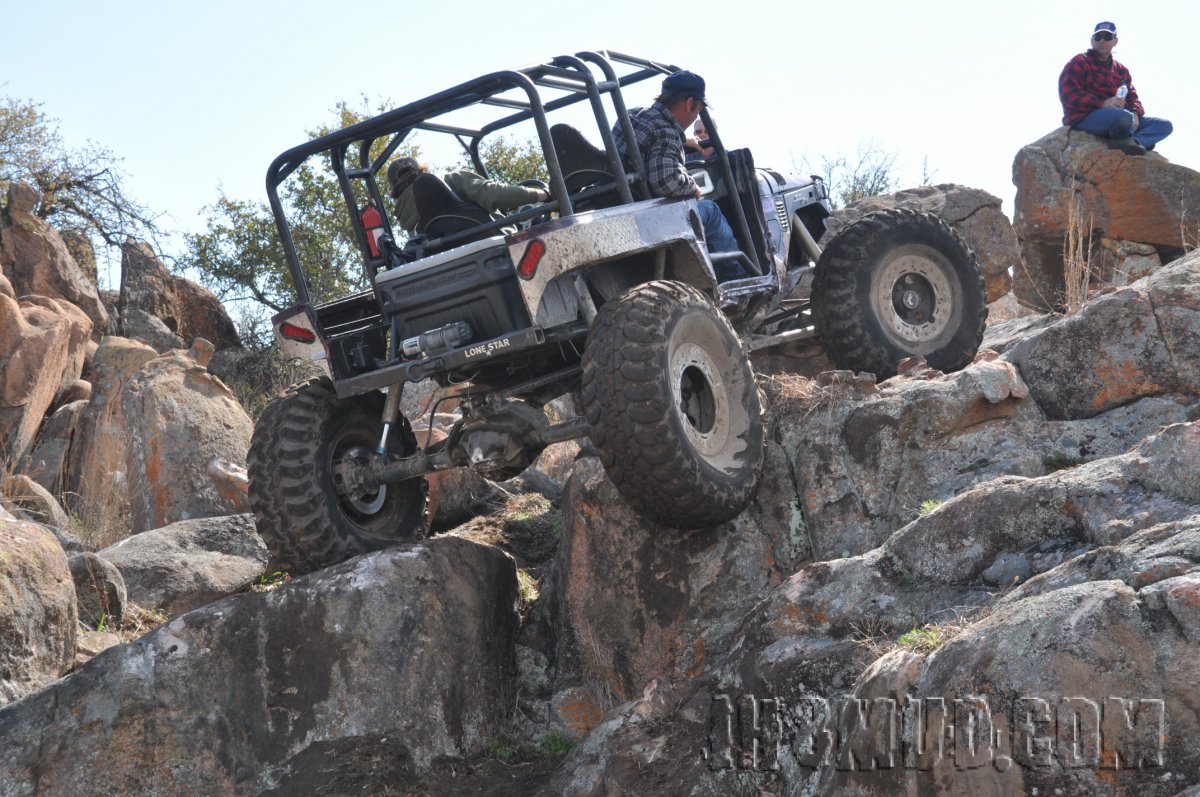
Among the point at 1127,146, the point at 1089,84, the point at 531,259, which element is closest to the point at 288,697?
the point at 531,259

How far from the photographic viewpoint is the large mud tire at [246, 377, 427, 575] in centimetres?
591

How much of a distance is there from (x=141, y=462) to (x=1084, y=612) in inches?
378

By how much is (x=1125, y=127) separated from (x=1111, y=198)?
750mm

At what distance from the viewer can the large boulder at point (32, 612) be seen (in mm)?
5559

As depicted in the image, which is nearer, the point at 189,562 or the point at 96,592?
the point at 96,592

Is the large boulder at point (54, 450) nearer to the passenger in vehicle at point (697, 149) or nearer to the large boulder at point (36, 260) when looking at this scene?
the large boulder at point (36, 260)

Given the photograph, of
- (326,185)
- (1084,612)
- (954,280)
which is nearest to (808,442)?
(954,280)

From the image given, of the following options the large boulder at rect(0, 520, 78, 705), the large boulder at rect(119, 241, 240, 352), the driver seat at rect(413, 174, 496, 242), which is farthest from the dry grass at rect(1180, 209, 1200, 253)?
the large boulder at rect(119, 241, 240, 352)

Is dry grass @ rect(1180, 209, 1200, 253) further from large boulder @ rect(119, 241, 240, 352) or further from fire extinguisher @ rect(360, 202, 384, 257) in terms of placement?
large boulder @ rect(119, 241, 240, 352)

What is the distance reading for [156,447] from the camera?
36.6ft

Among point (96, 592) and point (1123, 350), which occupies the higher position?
point (96, 592)

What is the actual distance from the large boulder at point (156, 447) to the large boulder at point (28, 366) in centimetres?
123
